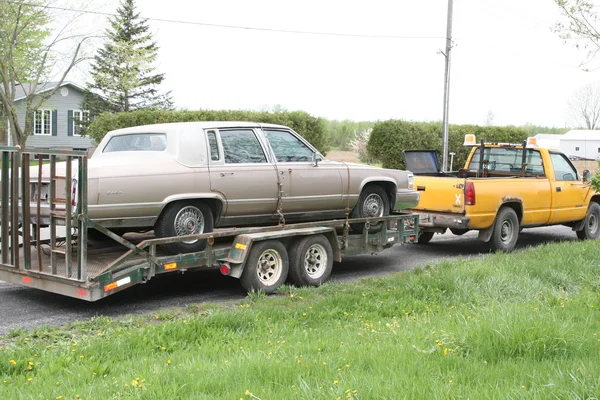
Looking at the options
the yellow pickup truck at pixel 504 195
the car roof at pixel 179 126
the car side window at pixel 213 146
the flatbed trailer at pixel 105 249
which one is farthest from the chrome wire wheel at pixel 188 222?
the yellow pickup truck at pixel 504 195

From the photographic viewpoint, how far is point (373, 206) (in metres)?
10.5

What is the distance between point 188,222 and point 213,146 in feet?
3.39

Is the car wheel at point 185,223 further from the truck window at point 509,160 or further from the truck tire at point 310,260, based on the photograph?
the truck window at point 509,160

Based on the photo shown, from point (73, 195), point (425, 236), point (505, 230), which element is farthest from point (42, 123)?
point (73, 195)

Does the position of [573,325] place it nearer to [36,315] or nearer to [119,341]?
[119,341]

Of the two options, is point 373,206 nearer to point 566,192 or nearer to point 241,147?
point 241,147

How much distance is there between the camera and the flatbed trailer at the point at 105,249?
7.16 m

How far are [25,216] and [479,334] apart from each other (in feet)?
16.2

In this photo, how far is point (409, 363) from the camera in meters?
4.86

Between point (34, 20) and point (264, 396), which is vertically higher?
point (34, 20)

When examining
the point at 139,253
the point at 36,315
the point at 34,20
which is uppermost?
the point at 34,20

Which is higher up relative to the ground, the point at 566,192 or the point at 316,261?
the point at 566,192

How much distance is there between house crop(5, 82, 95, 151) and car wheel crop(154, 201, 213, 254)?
40208 mm

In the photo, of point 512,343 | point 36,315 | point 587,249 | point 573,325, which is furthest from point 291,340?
point 587,249
